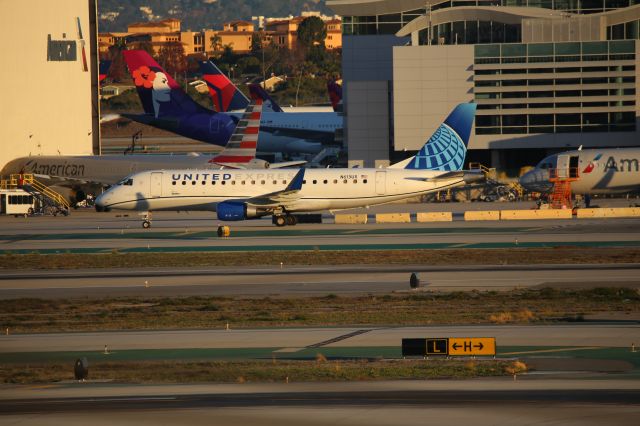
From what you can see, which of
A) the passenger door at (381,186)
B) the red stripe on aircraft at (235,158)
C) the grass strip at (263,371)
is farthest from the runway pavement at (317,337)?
the red stripe on aircraft at (235,158)

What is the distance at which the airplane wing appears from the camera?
6156 cm

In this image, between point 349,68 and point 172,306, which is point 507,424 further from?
point 349,68

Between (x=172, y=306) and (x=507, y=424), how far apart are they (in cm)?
1877

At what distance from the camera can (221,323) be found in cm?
3456

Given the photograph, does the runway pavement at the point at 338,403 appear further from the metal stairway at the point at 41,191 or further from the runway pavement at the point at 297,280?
the metal stairway at the point at 41,191

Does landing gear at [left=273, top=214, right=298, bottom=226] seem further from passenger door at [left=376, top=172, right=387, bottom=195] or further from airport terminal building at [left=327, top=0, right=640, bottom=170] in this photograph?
airport terminal building at [left=327, top=0, right=640, bottom=170]

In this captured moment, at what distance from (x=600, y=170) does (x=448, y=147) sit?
1245cm

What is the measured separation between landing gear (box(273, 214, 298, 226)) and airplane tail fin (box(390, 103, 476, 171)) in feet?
22.2

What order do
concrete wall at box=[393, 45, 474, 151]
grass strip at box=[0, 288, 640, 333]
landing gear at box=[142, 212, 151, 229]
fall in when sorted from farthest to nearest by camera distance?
concrete wall at box=[393, 45, 474, 151], landing gear at box=[142, 212, 151, 229], grass strip at box=[0, 288, 640, 333]

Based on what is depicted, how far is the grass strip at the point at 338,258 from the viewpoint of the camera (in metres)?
47.3

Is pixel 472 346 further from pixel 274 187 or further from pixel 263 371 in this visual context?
pixel 274 187

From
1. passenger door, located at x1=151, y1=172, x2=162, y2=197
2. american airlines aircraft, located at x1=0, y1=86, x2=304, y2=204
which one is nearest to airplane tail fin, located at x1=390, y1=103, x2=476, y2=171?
passenger door, located at x1=151, y1=172, x2=162, y2=197

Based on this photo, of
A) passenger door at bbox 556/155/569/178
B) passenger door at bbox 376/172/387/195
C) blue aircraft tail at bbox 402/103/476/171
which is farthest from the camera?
passenger door at bbox 556/155/569/178

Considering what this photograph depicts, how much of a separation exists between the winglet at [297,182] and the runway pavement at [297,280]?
14639mm
